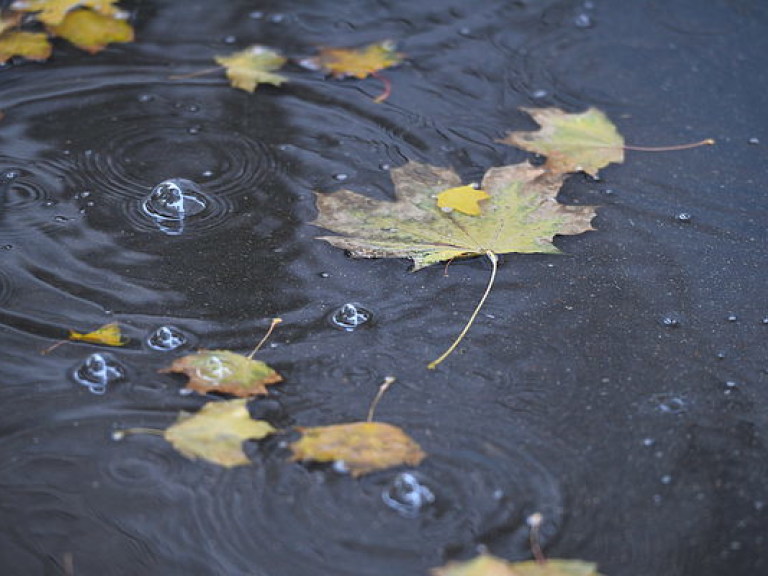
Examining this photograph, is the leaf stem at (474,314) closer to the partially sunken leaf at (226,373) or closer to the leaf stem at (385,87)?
the partially sunken leaf at (226,373)

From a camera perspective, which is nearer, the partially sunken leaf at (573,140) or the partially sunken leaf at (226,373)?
the partially sunken leaf at (226,373)

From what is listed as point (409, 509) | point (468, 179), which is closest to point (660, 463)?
point (409, 509)

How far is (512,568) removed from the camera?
128 cm

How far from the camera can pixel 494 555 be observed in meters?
1.31

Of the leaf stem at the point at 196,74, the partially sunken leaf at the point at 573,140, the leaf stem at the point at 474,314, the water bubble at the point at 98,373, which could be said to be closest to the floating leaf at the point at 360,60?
the leaf stem at the point at 196,74

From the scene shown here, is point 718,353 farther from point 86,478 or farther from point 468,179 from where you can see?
point 86,478

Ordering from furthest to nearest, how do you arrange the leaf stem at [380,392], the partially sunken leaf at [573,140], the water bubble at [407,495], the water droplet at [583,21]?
the water droplet at [583,21] < the partially sunken leaf at [573,140] < the leaf stem at [380,392] < the water bubble at [407,495]

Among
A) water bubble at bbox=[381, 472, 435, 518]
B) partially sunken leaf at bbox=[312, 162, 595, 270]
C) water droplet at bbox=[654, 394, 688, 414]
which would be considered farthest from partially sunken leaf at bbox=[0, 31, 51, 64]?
water droplet at bbox=[654, 394, 688, 414]

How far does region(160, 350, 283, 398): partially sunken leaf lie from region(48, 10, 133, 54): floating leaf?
1.36 meters

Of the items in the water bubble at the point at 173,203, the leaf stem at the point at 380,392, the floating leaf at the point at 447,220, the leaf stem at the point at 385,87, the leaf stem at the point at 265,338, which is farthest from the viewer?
the leaf stem at the point at 385,87

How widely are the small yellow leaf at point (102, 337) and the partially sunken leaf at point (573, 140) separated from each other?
109cm

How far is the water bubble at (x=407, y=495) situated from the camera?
1.39m

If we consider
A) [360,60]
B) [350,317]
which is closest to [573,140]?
[360,60]

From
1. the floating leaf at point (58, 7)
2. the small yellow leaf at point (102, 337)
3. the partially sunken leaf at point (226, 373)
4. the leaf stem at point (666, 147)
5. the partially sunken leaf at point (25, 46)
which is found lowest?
the small yellow leaf at point (102, 337)
